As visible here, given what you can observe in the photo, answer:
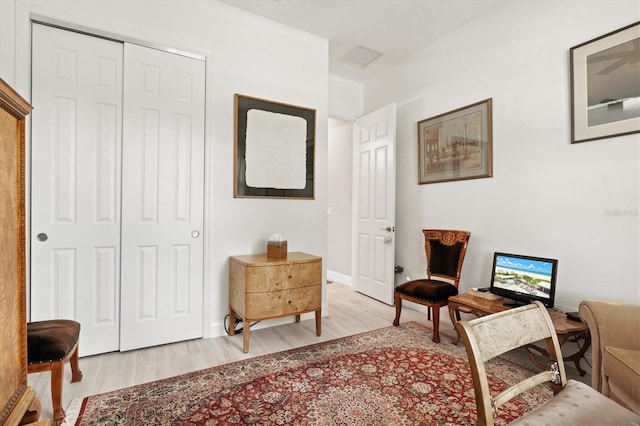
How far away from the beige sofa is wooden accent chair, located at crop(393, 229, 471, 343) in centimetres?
107

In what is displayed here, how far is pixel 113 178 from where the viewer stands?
242 cm

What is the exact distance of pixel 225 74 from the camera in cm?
280

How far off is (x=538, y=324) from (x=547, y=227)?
165cm

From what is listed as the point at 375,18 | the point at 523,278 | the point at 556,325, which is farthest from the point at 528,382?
the point at 375,18

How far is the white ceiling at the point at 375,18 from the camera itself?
9.16 ft

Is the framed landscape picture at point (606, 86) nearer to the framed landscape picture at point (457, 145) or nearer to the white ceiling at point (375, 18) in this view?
the framed landscape picture at point (457, 145)

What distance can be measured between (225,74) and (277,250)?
163 centimetres

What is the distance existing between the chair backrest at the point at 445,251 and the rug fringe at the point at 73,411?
9.51ft

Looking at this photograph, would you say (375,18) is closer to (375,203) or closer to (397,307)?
(375,203)

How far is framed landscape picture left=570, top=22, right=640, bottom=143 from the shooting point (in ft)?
6.68

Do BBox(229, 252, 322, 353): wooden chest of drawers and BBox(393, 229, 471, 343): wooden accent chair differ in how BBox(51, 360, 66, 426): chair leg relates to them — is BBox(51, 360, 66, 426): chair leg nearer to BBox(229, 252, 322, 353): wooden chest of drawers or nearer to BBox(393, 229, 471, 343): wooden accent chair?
BBox(229, 252, 322, 353): wooden chest of drawers

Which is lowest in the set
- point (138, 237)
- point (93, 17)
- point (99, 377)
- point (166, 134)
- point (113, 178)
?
point (99, 377)

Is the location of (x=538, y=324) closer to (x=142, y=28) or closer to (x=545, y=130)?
(x=545, y=130)

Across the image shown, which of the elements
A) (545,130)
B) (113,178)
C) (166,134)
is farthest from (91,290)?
(545,130)
